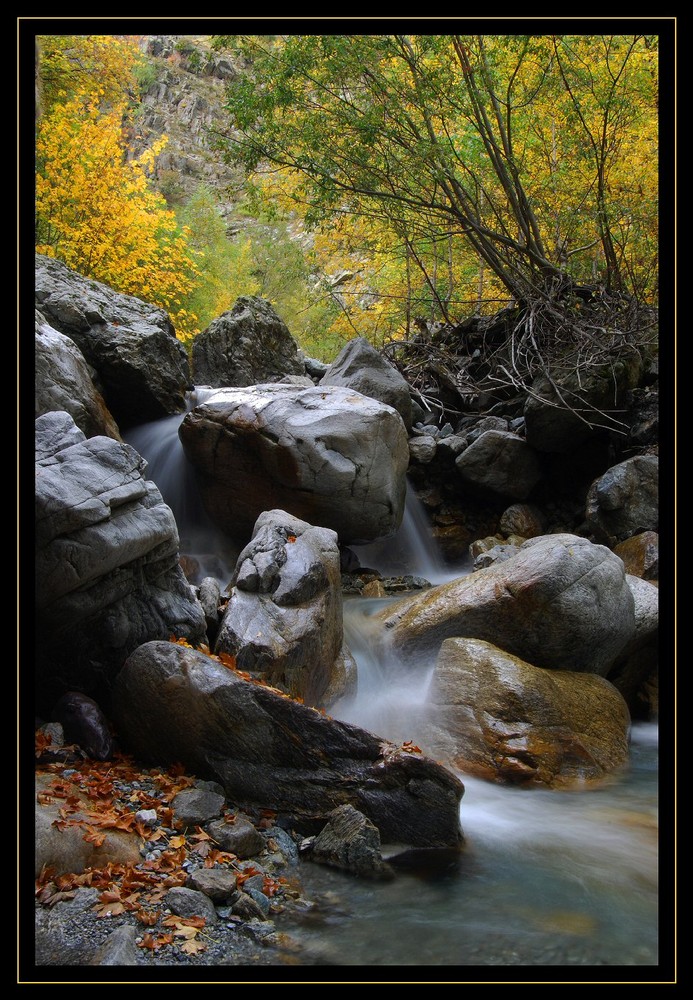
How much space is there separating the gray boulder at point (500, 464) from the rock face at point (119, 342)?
5.06 m

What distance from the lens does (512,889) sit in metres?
3.60

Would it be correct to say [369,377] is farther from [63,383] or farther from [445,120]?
[63,383]

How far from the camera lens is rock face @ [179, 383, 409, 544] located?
8.45 meters

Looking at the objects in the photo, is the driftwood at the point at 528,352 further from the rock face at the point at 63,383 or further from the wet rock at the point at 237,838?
the wet rock at the point at 237,838

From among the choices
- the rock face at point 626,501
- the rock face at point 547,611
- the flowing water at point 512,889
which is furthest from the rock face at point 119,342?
the rock face at point 626,501

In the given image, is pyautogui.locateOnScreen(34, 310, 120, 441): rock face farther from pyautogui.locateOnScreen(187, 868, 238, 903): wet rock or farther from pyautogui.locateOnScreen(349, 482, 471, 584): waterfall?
pyautogui.locateOnScreen(187, 868, 238, 903): wet rock

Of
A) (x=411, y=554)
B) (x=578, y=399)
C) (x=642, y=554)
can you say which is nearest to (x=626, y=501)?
(x=642, y=554)

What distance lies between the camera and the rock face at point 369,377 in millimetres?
11148

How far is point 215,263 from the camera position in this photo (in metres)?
20.6

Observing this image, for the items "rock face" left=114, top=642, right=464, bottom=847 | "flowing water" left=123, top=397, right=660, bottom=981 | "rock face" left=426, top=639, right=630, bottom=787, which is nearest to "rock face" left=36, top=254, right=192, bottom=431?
"flowing water" left=123, top=397, right=660, bottom=981
